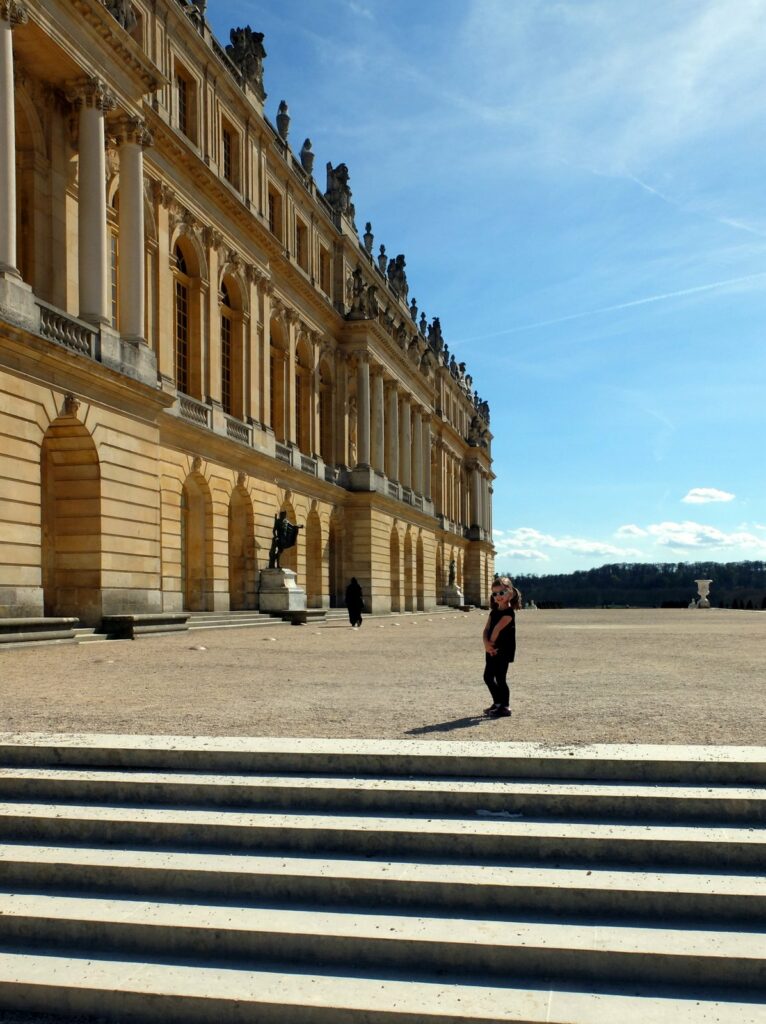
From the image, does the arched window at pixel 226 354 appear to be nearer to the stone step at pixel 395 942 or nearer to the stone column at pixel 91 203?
the stone column at pixel 91 203

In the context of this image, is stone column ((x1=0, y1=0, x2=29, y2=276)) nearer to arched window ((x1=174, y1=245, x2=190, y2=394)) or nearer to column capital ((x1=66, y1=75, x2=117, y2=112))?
column capital ((x1=66, y1=75, x2=117, y2=112))

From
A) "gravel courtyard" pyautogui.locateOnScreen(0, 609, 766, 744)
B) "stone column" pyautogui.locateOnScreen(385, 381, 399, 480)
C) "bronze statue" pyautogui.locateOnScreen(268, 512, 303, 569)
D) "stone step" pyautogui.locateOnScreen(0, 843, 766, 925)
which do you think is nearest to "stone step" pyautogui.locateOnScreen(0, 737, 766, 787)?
"gravel courtyard" pyautogui.locateOnScreen(0, 609, 766, 744)

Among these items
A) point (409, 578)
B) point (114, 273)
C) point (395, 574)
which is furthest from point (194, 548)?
point (409, 578)

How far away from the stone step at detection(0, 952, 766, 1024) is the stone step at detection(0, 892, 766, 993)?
5.1 inches

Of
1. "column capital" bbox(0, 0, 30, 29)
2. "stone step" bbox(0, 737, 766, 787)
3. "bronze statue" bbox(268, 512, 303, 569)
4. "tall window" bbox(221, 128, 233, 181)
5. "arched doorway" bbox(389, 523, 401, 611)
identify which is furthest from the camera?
"arched doorway" bbox(389, 523, 401, 611)

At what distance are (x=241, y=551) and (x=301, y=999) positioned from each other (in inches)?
1282

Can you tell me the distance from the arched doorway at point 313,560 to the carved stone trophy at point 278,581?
10.6 metres

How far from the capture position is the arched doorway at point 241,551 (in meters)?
36.4

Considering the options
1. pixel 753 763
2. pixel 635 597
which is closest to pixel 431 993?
pixel 753 763

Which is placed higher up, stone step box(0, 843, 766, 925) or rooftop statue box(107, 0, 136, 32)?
rooftop statue box(107, 0, 136, 32)

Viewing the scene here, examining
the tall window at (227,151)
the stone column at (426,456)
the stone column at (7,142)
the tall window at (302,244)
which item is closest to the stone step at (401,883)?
the stone column at (7,142)

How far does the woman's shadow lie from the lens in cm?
828

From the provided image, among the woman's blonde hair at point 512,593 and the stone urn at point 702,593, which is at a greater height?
the woman's blonde hair at point 512,593

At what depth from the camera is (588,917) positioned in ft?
17.4
